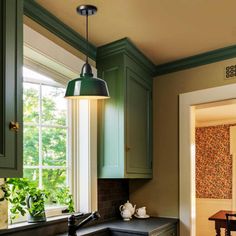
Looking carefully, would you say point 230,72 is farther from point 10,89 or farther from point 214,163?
point 214,163

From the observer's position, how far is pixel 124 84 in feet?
8.93

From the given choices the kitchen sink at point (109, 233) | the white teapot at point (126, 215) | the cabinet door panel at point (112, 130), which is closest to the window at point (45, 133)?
the cabinet door panel at point (112, 130)

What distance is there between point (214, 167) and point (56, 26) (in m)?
4.72

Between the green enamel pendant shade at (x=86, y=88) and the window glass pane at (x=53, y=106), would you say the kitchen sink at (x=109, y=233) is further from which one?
the green enamel pendant shade at (x=86, y=88)

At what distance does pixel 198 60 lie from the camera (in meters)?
2.96

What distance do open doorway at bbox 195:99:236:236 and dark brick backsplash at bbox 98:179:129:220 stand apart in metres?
3.16

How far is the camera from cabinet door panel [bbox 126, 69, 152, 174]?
277 cm

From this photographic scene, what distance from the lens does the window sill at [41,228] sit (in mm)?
2031

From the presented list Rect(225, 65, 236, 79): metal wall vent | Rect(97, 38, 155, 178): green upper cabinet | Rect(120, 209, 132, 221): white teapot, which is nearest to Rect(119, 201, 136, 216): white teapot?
Rect(120, 209, 132, 221): white teapot

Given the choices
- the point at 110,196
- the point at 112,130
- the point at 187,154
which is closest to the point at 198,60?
the point at 187,154

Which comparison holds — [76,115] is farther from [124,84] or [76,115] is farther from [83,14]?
[83,14]

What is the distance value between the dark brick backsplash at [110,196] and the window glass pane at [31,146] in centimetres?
66

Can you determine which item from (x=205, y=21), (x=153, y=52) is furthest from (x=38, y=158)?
(x=205, y=21)

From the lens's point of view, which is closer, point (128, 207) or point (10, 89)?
point (10, 89)
